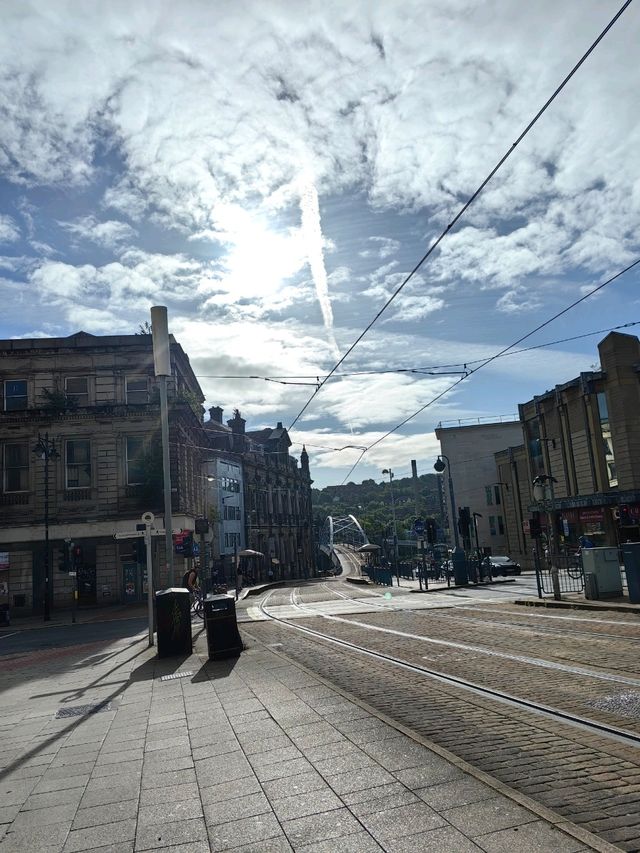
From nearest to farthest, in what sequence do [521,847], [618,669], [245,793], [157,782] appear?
1. [521,847]
2. [245,793]
3. [157,782]
4. [618,669]

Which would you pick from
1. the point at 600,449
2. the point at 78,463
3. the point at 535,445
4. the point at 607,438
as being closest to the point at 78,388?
the point at 78,463

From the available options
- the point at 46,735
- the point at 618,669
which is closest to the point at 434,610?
the point at 618,669

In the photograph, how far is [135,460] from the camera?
3572cm

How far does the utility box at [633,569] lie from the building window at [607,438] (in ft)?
77.1

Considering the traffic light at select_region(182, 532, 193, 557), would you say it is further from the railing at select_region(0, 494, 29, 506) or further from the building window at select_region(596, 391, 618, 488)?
the building window at select_region(596, 391, 618, 488)

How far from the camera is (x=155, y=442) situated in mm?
35750

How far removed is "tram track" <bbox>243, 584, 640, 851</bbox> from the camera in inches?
181

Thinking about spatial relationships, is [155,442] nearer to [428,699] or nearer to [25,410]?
[25,410]

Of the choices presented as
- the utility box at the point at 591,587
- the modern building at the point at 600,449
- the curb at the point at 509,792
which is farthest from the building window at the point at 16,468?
the curb at the point at 509,792

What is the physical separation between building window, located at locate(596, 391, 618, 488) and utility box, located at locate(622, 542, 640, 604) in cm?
2350

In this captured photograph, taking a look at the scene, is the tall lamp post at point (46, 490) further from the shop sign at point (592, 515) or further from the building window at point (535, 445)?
the building window at point (535, 445)

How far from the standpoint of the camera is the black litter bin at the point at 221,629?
1233 cm

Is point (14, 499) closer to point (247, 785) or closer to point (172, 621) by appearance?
point (172, 621)

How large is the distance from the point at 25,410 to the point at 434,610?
24.5m
